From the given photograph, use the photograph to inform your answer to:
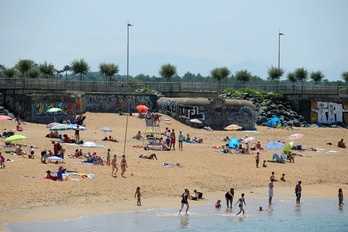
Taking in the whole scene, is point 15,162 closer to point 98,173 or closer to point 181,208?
point 98,173

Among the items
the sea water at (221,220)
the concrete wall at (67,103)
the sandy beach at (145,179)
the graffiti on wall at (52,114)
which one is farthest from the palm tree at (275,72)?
the sea water at (221,220)

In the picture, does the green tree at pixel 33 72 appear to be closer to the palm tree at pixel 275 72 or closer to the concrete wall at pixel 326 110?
the palm tree at pixel 275 72

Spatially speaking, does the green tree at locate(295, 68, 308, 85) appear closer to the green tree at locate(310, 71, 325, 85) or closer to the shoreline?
the green tree at locate(310, 71, 325, 85)

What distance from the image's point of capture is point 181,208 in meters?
22.0

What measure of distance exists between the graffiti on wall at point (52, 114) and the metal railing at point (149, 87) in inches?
285

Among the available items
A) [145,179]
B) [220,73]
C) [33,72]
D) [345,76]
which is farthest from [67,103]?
[345,76]

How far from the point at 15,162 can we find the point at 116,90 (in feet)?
96.0

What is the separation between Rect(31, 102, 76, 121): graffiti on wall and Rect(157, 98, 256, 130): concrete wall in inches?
411

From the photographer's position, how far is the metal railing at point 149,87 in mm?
51094

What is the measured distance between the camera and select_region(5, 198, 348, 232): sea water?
63.4ft

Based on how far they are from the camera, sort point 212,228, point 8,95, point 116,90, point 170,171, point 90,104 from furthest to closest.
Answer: point 116,90 < point 90,104 < point 8,95 < point 170,171 < point 212,228

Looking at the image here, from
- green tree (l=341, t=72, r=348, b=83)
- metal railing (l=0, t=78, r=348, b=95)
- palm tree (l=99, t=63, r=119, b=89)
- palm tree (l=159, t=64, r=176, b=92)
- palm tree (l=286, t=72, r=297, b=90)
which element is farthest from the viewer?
green tree (l=341, t=72, r=348, b=83)

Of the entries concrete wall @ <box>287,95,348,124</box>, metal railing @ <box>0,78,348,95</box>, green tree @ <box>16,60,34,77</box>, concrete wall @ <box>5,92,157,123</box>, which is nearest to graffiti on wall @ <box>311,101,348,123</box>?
concrete wall @ <box>287,95,348,124</box>

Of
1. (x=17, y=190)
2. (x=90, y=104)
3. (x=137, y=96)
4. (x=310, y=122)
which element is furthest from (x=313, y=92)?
(x=17, y=190)
